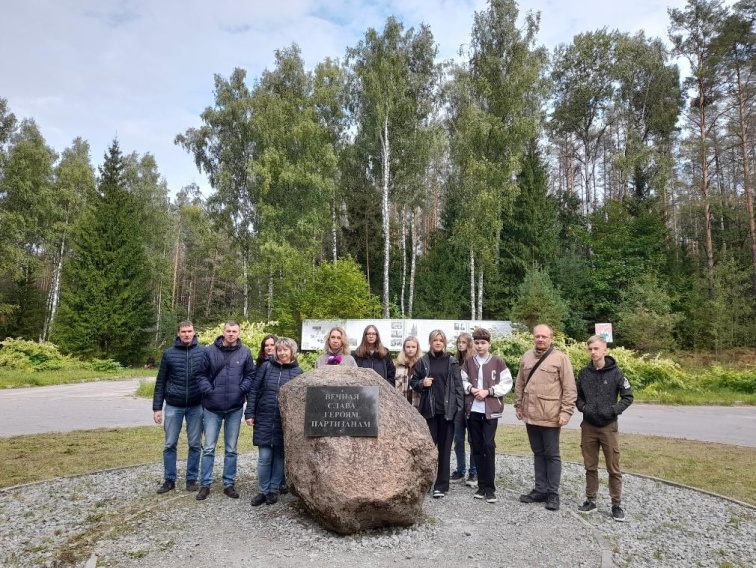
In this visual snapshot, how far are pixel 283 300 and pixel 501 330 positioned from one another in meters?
8.08

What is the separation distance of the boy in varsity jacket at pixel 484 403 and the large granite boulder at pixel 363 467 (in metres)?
0.86

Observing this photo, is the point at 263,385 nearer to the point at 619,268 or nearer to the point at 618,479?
the point at 618,479

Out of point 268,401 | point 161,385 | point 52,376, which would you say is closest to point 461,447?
point 268,401

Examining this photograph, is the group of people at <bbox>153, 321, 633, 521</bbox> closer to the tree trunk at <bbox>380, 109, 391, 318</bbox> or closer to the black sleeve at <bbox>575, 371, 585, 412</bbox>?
the black sleeve at <bbox>575, 371, 585, 412</bbox>

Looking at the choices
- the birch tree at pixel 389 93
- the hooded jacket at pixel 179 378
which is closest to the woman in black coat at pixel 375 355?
the hooded jacket at pixel 179 378

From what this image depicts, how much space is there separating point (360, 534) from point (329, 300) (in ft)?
39.6

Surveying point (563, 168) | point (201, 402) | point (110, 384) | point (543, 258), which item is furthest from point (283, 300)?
point (563, 168)

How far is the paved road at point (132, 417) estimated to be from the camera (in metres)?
8.45

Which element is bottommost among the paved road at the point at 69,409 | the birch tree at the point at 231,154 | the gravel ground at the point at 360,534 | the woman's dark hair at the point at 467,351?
the paved road at the point at 69,409

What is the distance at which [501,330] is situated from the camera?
15961mm

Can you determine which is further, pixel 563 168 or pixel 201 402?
pixel 563 168

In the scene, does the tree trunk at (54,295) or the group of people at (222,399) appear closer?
the group of people at (222,399)

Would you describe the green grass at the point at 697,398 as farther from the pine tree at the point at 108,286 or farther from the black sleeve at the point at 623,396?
the pine tree at the point at 108,286

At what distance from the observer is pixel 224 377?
15.9 feet
